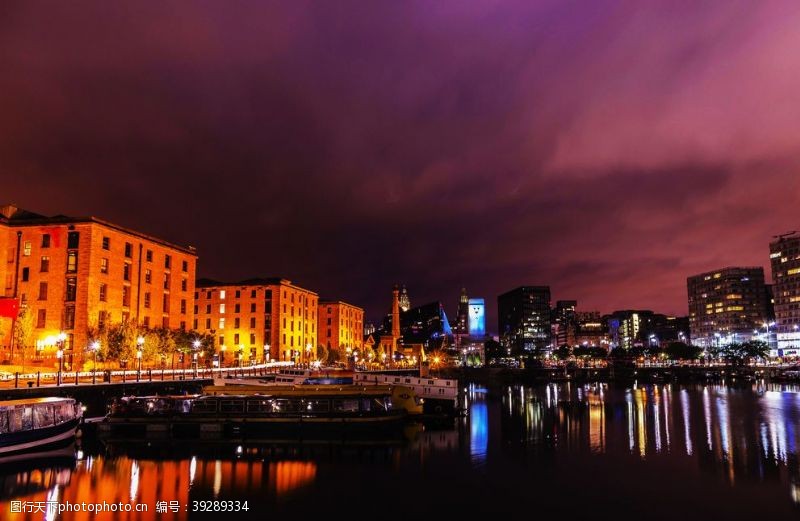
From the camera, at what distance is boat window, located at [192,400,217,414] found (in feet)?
174

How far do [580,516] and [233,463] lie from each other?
2369cm

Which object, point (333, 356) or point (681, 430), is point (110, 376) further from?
point (333, 356)

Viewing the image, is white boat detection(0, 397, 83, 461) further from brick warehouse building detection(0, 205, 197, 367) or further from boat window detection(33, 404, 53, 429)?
brick warehouse building detection(0, 205, 197, 367)

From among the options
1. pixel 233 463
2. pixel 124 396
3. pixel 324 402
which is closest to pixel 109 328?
pixel 124 396

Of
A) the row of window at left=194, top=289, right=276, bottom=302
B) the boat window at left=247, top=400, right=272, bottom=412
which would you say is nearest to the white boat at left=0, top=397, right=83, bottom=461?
the boat window at left=247, top=400, right=272, bottom=412

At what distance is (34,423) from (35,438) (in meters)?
1.07

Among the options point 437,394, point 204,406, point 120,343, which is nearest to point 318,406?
point 204,406

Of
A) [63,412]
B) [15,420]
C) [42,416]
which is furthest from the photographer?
[63,412]

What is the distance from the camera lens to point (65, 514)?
30031 millimetres

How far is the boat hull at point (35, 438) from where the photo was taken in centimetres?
3972

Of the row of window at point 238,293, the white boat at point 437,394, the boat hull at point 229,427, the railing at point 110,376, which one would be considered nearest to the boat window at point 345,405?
the boat hull at point 229,427

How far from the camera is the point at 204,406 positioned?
5322cm

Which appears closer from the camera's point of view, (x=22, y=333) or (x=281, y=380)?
(x=22, y=333)

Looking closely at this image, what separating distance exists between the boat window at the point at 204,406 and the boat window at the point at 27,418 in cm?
1415
